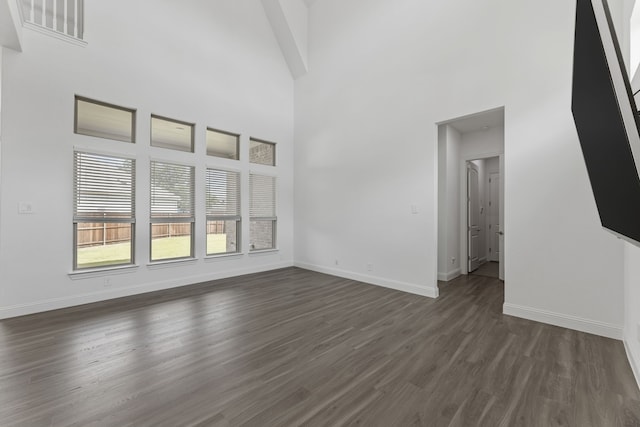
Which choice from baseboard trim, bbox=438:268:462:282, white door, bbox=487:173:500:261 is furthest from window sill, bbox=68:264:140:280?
white door, bbox=487:173:500:261

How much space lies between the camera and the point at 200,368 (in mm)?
2334

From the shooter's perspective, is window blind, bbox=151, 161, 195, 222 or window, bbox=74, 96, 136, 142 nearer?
window, bbox=74, 96, 136, 142

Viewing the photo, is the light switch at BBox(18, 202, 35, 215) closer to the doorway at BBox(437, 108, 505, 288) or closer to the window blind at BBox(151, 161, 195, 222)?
the window blind at BBox(151, 161, 195, 222)

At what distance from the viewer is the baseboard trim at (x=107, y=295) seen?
3.52m

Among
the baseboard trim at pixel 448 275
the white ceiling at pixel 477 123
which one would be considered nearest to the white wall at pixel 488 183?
the baseboard trim at pixel 448 275

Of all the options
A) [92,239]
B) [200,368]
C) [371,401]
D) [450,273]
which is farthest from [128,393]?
[450,273]

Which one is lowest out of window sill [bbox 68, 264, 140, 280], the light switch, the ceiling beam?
window sill [bbox 68, 264, 140, 280]

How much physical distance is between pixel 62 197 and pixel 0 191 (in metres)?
0.56

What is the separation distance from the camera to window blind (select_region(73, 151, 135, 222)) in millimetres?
4027

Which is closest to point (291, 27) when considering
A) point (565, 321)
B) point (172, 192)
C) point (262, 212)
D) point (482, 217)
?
point (262, 212)

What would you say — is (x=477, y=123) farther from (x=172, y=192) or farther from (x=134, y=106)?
(x=134, y=106)

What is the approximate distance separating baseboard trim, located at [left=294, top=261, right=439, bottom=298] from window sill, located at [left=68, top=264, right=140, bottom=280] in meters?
3.37

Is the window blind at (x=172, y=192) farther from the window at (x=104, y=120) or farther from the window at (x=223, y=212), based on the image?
the window at (x=104, y=120)

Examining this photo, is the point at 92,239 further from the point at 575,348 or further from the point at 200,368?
the point at 575,348
